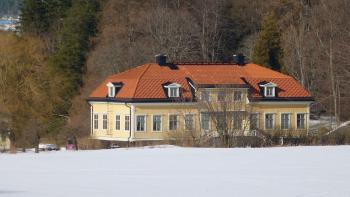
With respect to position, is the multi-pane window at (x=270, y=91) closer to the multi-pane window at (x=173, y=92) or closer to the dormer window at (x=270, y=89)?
the dormer window at (x=270, y=89)

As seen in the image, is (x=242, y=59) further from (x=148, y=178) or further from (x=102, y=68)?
(x=148, y=178)

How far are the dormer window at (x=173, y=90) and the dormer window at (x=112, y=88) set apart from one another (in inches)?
121

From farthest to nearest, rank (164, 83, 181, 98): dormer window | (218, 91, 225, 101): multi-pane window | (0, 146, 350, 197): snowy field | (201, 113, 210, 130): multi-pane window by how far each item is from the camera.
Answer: (164, 83, 181, 98): dormer window, (201, 113, 210, 130): multi-pane window, (218, 91, 225, 101): multi-pane window, (0, 146, 350, 197): snowy field

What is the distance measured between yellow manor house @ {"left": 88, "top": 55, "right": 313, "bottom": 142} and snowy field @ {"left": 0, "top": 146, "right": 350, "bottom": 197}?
26196 mm

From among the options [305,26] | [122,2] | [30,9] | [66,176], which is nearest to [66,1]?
[30,9]

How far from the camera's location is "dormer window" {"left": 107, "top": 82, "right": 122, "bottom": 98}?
6688 cm

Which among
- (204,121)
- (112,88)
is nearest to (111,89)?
(112,88)

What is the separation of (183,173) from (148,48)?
165 ft

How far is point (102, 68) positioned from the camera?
78.2 meters

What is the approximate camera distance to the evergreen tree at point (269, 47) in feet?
253

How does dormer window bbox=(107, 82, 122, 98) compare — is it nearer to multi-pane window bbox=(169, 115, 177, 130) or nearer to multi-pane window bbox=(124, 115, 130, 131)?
multi-pane window bbox=(124, 115, 130, 131)

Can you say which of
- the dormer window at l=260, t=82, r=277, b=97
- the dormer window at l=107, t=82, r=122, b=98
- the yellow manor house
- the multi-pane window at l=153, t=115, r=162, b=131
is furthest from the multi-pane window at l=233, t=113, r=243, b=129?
the dormer window at l=260, t=82, r=277, b=97

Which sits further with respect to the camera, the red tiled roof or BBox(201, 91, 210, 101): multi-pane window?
the red tiled roof

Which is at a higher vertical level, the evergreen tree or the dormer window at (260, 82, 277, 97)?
the evergreen tree
